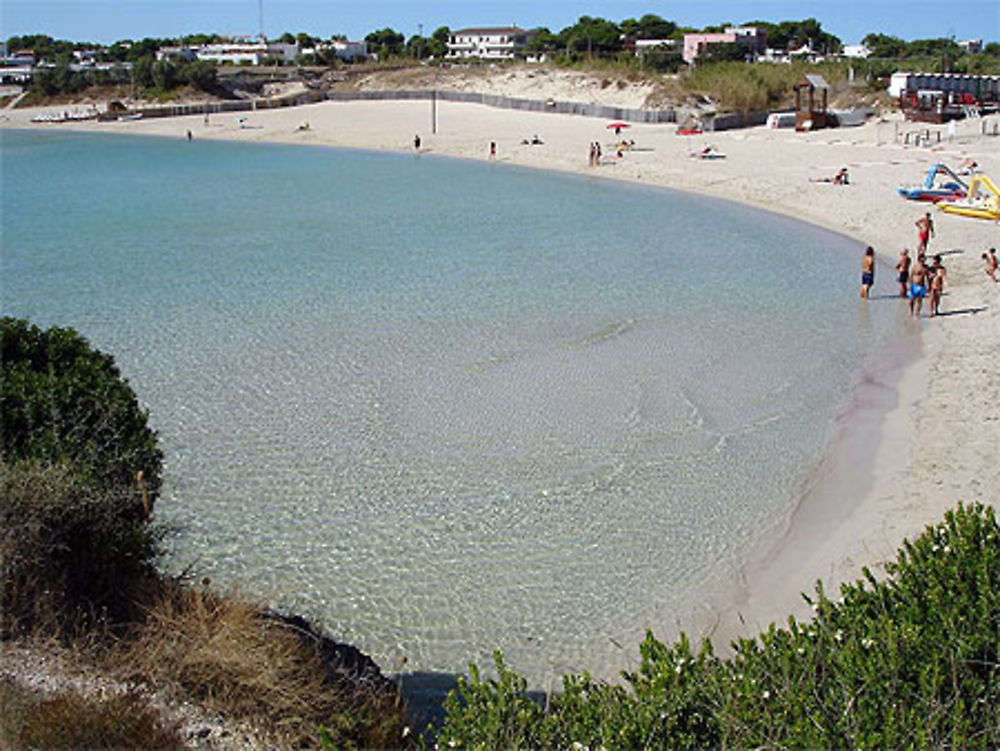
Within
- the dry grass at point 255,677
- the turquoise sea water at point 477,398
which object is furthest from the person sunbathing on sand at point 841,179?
the dry grass at point 255,677

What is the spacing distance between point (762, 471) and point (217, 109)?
78995 mm

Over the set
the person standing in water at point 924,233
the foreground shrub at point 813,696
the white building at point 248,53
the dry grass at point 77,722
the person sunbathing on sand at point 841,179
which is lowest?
the dry grass at point 77,722

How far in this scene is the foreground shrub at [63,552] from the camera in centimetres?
689

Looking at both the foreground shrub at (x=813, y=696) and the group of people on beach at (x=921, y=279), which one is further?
the group of people on beach at (x=921, y=279)

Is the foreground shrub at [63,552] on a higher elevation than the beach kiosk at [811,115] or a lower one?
lower

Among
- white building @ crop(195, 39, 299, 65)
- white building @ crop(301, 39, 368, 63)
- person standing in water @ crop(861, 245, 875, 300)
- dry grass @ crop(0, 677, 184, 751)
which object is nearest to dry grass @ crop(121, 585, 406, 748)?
dry grass @ crop(0, 677, 184, 751)

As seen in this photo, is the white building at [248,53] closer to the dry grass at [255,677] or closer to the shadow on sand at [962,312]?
the shadow on sand at [962,312]

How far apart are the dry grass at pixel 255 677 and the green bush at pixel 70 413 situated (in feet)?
3.86

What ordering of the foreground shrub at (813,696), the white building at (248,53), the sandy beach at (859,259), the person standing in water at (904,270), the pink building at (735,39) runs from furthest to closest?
1. the white building at (248,53)
2. the pink building at (735,39)
3. the person standing in water at (904,270)
4. the sandy beach at (859,259)
5. the foreground shrub at (813,696)

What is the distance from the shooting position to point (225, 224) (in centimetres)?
3522

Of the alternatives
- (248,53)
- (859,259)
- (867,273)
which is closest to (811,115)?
(859,259)

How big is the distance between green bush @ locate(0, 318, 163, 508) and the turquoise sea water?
2636 millimetres

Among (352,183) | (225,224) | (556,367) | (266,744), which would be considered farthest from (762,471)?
(352,183)

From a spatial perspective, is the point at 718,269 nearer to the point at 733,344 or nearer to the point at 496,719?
the point at 733,344
